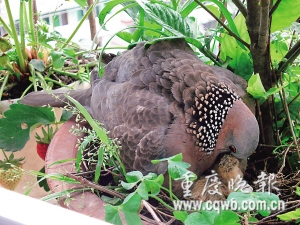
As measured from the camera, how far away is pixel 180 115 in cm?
71

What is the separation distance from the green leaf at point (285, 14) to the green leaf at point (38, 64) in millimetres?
628

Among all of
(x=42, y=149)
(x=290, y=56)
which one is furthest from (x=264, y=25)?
(x=42, y=149)

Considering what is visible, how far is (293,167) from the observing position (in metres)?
0.81

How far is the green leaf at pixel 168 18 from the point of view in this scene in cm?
75

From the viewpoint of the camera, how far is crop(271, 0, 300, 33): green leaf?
0.75 metres

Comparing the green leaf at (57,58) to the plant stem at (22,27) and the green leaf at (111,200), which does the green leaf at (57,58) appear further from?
the green leaf at (111,200)

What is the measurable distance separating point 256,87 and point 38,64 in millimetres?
647

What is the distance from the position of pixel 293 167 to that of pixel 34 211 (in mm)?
611

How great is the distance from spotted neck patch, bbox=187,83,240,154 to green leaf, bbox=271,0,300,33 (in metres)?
0.20

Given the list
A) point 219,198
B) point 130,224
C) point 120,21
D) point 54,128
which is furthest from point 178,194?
point 120,21

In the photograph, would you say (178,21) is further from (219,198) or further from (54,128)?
(54,128)

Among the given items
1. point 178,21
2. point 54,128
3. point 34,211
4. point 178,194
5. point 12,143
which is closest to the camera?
point 34,211

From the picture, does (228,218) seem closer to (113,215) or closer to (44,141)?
(113,215)

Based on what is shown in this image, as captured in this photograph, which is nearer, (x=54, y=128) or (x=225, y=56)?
(x=225, y=56)
